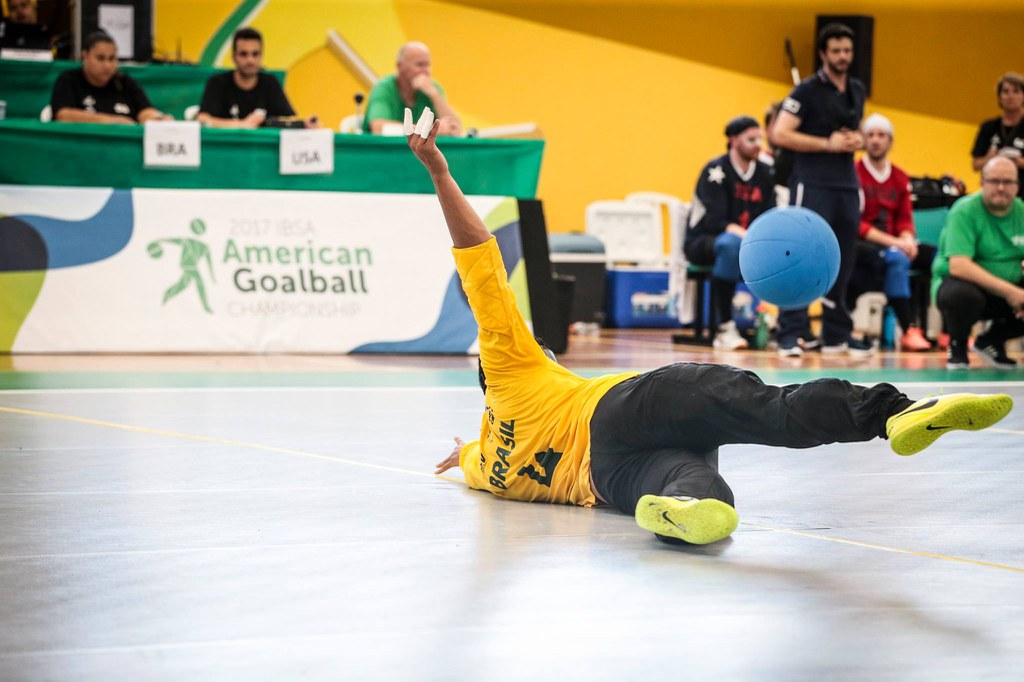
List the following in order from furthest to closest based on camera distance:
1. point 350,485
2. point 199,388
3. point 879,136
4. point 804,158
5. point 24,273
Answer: point 879,136, point 804,158, point 24,273, point 199,388, point 350,485

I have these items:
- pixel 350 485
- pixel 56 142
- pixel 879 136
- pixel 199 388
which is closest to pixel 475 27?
pixel 879 136

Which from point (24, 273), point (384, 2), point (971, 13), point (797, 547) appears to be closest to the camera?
point (797, 547)

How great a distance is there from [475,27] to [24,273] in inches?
314

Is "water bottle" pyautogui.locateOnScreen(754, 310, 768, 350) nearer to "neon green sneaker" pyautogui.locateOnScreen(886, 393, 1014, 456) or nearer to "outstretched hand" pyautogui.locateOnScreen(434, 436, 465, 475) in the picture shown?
"outstretched hand" pyautogui.locateOnScreen(434, 436, 465, 475)

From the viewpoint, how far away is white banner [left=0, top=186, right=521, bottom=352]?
24.2ft

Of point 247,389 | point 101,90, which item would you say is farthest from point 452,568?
point 101,90

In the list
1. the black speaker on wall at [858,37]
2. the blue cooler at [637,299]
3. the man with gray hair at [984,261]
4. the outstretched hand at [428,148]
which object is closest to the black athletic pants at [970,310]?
the man with gray hair at [984,261]

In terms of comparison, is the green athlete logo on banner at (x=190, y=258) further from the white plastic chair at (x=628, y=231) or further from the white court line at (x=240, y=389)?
the white plastic chair at (x=628, y=231)

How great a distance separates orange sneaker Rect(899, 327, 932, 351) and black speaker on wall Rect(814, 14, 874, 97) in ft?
19.9

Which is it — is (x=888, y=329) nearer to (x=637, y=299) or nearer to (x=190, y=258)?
(x=637, y=299)

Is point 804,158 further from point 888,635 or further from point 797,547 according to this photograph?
point 888,635

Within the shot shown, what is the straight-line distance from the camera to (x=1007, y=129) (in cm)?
964

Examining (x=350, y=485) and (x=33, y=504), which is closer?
(x=33, y=504)

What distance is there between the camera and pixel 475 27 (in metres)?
14.2
